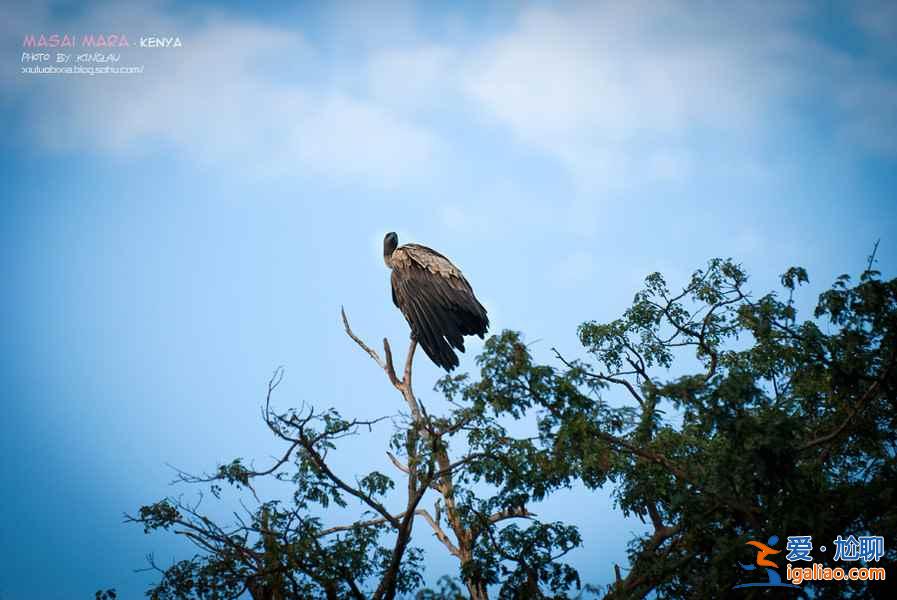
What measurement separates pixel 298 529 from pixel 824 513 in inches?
186

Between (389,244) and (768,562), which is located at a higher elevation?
(389,244)

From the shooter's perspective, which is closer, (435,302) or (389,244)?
(435,302)

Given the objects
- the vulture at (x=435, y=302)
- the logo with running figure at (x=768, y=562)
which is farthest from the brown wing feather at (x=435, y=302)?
the logo with running figure at (x=768, y=562)

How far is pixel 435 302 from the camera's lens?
10406 millimetres

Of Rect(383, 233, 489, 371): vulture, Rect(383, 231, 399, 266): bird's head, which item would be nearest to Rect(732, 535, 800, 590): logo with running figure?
Rect(383, 233, 489, 371): vulture

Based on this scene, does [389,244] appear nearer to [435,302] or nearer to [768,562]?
[435,302]

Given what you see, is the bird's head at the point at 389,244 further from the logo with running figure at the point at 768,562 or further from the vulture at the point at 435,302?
the logo with running figure at the point at 768,562

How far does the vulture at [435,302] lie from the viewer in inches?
375

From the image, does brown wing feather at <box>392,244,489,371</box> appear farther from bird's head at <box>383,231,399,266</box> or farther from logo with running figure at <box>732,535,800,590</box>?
logo with running figure at <box>732,535,800,590</box>

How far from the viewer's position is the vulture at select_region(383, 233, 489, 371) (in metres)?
9.53

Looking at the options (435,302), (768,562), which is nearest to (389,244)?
(435,302)

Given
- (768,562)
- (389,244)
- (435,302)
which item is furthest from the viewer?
(389,244)

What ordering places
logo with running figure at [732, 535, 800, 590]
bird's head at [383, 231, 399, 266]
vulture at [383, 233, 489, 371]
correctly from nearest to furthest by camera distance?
logo with running figure at [732, 535, 800, 590], vulture at [383, 233, 489, 371], bird's head at [383, 231, 399, 266]

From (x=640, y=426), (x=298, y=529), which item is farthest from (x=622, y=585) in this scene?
(x=298, y=529)
